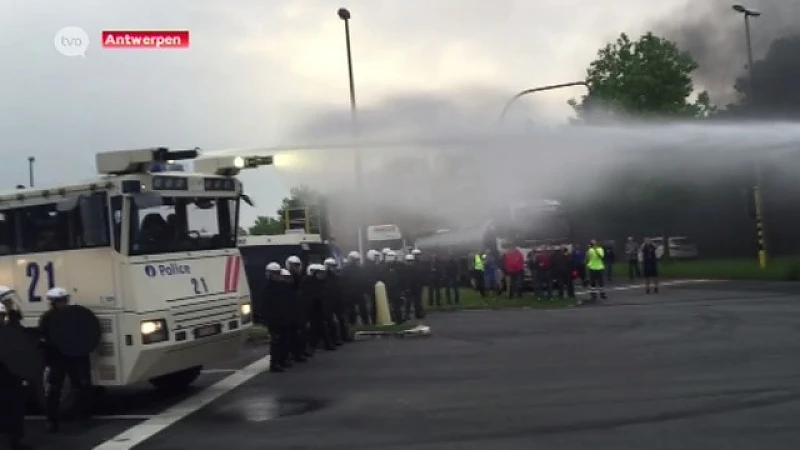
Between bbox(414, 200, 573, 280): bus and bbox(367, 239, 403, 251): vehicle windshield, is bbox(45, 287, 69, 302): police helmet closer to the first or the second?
bbox(414, 200, 573, 280): bus

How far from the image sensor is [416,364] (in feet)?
45.7

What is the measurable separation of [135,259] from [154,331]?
2.87 feet

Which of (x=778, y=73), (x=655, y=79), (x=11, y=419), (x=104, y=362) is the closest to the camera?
(x=11, y=419)

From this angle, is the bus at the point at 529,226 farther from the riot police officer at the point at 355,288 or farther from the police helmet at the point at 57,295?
the police helmet at the point at 57,295

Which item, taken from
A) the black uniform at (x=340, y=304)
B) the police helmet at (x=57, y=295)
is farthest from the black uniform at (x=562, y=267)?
the police helmet at (x=57, y=295)

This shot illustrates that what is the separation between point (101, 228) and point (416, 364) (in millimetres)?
5107

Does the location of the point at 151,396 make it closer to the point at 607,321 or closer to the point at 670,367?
the point at 670,367

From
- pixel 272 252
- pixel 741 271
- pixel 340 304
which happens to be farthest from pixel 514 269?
pixel 741 271

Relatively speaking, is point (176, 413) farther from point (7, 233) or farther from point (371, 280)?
point (371, 280)

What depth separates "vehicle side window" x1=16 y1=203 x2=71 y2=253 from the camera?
11469mm

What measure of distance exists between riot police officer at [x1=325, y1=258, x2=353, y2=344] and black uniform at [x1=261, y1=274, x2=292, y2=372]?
2584 mm

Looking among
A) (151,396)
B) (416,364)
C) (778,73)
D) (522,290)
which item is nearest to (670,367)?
(416,364)

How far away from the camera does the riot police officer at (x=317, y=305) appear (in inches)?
643

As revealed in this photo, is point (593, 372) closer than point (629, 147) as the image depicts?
Yes
